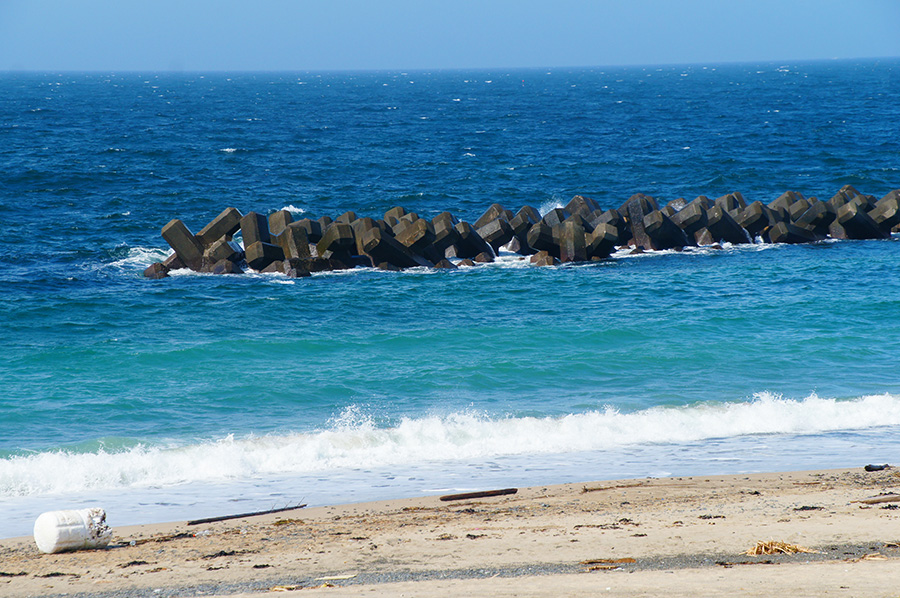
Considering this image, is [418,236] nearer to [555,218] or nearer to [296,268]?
[296,268]

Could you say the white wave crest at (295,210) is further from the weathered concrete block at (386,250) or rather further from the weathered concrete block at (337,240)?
the weathered concrete block at (386,250)

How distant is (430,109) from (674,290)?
74692 mm

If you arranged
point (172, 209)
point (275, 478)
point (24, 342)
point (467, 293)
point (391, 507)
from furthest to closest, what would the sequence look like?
point (172, 209), point (467, 293), point (24, 342), point (275, 478), point (391, 507)

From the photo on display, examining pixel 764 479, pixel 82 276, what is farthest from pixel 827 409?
pixel 82 276

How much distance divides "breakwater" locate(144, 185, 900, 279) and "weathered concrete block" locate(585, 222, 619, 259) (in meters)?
0.03

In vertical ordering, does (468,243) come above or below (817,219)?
below

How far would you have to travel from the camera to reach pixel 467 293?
21047 millimetres

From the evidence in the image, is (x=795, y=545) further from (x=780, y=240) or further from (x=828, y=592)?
(x=780, y=240)

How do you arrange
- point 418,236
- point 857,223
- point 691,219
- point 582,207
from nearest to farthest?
point 418,236 → point 691,219 → point 857,223 → point 582,207

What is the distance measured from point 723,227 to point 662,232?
2037 mm

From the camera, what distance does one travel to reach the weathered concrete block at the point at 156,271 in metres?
22.2

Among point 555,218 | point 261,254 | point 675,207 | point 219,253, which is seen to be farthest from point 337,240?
point 675,207

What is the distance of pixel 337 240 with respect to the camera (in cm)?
2294

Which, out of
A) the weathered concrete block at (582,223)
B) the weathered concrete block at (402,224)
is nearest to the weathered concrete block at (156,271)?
the weathered concrete block at (402,224)
